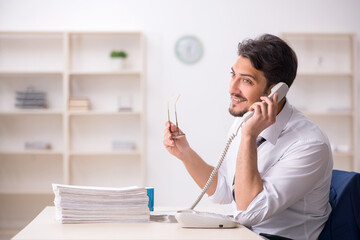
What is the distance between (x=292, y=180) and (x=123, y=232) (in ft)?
2.01

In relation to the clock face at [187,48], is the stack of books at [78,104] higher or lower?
lower

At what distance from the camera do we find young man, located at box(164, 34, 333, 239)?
5.41 feet

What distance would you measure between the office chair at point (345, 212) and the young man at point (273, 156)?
0.04 m

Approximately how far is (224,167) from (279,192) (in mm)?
626

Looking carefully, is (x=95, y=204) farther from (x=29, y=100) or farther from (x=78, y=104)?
(x=29, y=100)

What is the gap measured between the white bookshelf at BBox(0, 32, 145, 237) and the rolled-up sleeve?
3.36m

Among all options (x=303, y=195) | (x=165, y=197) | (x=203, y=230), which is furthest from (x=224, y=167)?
(x=165, y=197)

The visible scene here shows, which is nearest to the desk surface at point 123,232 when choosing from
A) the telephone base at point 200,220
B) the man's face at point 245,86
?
the telephone base at point 200,220

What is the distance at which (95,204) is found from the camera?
5.15 ft

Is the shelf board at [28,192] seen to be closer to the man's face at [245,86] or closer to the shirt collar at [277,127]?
the man's face at [245,86]

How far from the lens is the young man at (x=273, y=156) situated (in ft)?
5.41

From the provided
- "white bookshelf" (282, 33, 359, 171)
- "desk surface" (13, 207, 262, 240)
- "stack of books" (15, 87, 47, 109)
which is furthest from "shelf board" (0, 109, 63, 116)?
"desk surface" (13, 207, 262, 240)

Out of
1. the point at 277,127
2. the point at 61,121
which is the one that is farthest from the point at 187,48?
the point at 277,127

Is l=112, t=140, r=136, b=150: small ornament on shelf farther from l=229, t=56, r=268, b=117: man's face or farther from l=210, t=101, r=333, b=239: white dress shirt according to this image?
l=210, t=101, r=333, b=239: white dress shirt
